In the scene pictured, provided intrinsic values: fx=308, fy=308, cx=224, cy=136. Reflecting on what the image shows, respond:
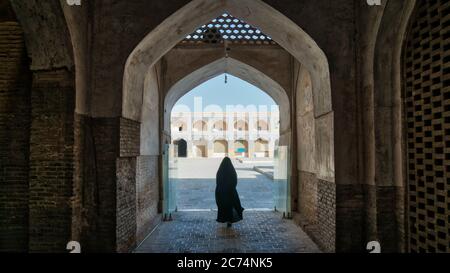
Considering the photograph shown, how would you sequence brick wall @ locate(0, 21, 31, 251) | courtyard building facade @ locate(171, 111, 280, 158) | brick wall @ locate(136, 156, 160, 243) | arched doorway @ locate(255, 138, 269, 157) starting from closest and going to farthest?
brick wall @ locate(0, 21, 31, 251) < brick wall @ locate(136, 156, 160, 243) < courtyard building facade @ locate(171, 111, 280, 158) < arched doorway @ locate(255, 138, 269, 157)

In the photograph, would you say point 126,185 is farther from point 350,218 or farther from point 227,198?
Result: point 350,218

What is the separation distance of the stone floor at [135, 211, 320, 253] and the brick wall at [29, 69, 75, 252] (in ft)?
5.26

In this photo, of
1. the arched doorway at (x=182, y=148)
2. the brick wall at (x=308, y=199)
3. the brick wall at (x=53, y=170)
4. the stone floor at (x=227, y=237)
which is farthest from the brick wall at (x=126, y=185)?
the arched doorway at (x=182, y=148)

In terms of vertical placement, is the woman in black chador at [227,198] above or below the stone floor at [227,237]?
above

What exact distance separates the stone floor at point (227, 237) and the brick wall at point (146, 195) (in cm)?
21

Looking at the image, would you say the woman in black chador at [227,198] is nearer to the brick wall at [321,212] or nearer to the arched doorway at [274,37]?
the brick wall at [321,212]

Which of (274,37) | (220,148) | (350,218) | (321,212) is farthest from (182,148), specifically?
(350,218)

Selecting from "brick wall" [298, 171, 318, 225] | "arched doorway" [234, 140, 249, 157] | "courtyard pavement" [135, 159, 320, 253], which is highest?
"arched doorway" [234, 140, 249, 157]

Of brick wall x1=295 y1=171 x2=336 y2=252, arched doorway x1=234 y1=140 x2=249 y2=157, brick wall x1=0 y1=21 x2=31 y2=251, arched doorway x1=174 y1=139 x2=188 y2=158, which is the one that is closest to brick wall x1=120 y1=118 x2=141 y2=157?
brick wall x1=0 y1=21 x2=31 y2=251

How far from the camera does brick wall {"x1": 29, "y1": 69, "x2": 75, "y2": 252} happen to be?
430 centimetres

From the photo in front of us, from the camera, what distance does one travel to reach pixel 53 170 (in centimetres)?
432

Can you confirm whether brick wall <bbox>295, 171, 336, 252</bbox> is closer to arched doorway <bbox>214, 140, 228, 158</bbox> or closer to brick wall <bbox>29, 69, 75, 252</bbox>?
brick wall <bbox>29, 69, 75, 252</bbox>

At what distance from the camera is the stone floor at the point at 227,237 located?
5.61 meters

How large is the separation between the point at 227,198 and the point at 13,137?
4.44 m
